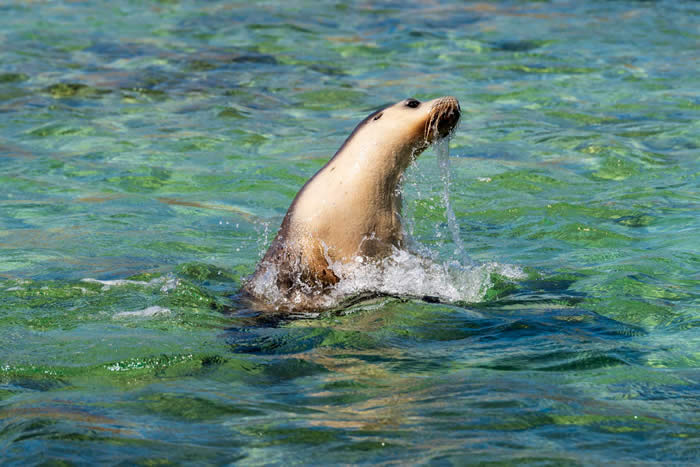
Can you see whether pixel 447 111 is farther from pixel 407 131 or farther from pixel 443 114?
pixel 407 131

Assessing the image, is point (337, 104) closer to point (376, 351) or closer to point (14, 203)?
point (14, 203)

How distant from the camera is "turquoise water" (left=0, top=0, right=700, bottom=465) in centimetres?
354

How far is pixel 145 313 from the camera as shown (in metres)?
5.19

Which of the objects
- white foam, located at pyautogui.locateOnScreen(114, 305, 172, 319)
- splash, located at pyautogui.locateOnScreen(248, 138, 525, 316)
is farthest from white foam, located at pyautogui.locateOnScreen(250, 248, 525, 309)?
white foam, located at pyautogui.locateOnScreen(114, 305, 172, 319)

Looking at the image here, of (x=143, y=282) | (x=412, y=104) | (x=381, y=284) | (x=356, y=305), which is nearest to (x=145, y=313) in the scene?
(x=143, y=282)

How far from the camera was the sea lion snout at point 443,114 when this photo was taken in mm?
5375

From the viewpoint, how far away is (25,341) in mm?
4695

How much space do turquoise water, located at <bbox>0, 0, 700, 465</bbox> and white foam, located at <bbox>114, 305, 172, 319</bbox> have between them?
0.25 feet

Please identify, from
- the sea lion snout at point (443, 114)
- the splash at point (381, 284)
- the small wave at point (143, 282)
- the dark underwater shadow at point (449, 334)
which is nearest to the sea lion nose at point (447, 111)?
the sea lion snout at point (443, 114)

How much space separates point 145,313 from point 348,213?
1183mm

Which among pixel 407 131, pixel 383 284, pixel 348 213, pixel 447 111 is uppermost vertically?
pixel 447 111

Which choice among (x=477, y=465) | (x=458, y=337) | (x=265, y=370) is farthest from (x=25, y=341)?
(x=477, y=465)

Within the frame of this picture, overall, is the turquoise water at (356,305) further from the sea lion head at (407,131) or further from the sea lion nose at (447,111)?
the sea lion nose at (447,111)

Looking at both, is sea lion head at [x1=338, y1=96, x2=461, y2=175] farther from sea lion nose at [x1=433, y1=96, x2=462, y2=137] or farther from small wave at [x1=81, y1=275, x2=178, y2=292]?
small wave at [x1=81, y1=275, x2=178, y2=292]
